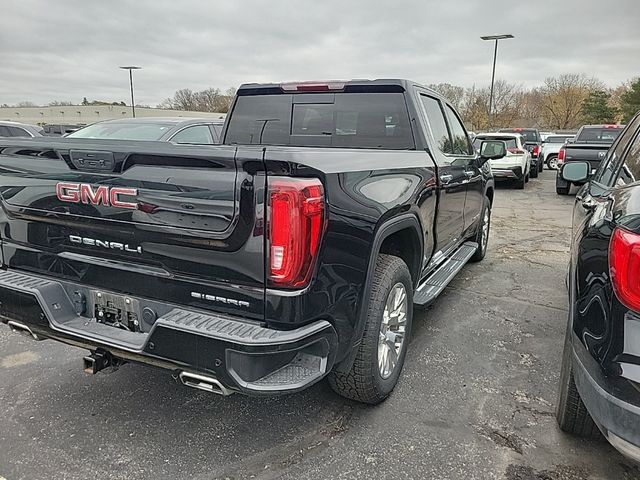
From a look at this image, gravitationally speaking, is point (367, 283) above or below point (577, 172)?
below

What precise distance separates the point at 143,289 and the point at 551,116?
64.2 metres

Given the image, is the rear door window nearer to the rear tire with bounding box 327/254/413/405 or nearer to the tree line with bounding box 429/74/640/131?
the rear tire with bounding box 327/254/413/405

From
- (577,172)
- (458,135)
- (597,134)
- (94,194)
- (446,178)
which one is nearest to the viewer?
(94,194)

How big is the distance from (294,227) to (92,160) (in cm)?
107

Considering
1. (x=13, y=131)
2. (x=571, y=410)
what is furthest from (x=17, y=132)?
(x=571, y=410)

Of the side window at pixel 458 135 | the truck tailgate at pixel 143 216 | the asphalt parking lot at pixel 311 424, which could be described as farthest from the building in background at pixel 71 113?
the truck tailgate at pixel 143 216

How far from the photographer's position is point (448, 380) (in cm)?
326

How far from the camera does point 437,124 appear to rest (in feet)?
13.6

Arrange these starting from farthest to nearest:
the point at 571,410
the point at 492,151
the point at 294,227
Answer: the point at 492,151
the point at 571,410
the point at 294,227

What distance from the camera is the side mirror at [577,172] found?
158 inches

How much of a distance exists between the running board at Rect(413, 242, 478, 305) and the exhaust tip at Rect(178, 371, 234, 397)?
173 cm

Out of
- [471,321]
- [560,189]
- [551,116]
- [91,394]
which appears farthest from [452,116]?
[551,116]

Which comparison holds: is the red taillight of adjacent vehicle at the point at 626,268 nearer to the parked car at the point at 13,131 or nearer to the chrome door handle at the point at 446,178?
the chrome door handle at the point at 446,178

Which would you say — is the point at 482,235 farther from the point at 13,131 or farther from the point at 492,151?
the point at 13,131
